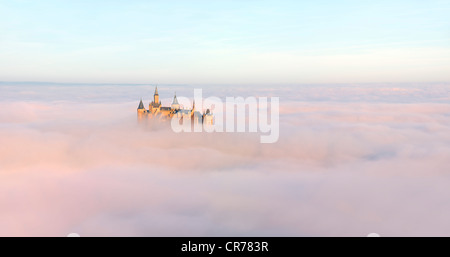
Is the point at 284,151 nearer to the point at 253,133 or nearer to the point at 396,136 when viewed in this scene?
the point at 253,133

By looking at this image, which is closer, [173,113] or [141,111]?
[173,113]

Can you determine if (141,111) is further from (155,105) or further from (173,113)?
(173,113)

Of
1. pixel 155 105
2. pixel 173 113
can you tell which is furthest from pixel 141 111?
pixel 173 113

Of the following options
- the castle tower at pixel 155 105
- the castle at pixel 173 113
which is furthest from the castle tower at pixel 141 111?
the castle tower at pixel 155 105

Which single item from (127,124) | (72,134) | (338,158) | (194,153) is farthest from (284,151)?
(72,134)

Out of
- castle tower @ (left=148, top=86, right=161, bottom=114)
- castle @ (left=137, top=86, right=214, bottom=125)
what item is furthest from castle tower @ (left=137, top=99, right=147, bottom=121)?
castle tower @ (left=148, top=86, right=161, bottom=114)

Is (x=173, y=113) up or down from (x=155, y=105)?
down

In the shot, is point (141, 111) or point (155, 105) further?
point (141, 111)

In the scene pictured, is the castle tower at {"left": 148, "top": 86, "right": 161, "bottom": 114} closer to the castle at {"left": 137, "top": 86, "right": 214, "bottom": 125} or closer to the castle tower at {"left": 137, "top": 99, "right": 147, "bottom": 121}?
the castle at {"left": 137, "top": 86, "right": 214, "bottom": 125}
